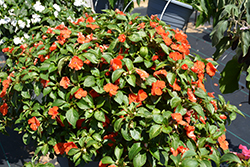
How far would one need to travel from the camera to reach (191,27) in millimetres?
6633

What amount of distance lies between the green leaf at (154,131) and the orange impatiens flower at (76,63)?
414 millimetres

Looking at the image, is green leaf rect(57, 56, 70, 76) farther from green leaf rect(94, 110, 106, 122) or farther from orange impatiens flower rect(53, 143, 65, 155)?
orange impatiens flower rect(53, 143, 65, 155)

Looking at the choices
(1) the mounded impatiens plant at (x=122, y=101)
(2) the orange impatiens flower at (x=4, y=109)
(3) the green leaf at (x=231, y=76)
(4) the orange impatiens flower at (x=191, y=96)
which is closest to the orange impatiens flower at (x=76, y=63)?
(1) the mounded impatiens plant at (x=122, y=101)

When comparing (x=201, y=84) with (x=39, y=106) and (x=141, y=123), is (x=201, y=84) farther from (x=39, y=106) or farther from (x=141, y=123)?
(x=39, y=106)

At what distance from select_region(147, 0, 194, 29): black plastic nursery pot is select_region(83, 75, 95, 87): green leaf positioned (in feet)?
3.61

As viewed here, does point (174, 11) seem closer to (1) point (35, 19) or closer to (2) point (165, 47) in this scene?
(2) point (165, 47)

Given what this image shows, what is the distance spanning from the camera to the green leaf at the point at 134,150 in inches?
36.3

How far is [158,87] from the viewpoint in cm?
99

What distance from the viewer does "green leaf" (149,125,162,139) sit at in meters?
0.85

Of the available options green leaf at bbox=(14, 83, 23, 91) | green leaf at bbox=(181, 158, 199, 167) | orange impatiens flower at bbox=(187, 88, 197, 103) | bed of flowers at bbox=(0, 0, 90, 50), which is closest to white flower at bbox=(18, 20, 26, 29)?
bed of flowers at bbox=(0, 0, 90, 50)

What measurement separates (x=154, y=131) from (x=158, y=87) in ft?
0.70

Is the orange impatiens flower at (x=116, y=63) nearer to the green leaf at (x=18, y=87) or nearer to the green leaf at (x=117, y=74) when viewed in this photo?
the green leaf at (x=117, y=74)

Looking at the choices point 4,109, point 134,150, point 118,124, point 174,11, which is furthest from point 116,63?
point 174,11

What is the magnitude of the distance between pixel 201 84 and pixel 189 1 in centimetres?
109
